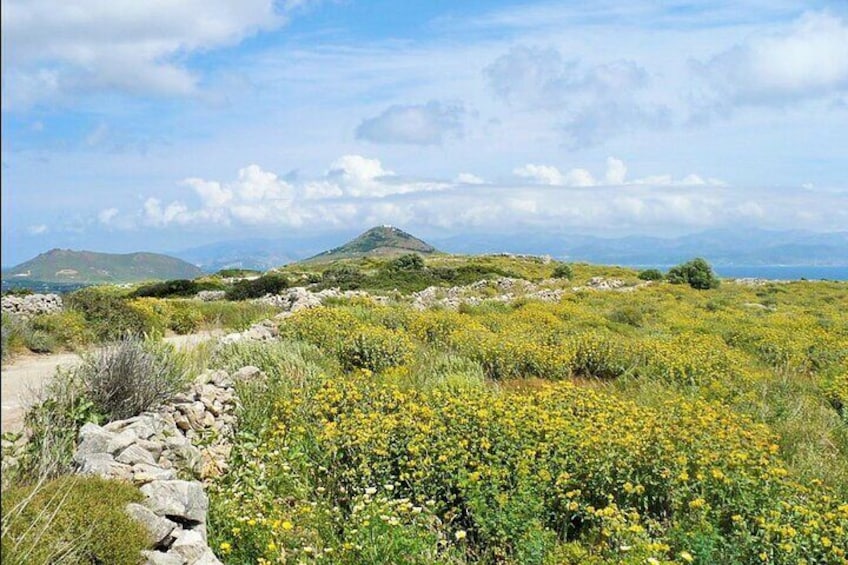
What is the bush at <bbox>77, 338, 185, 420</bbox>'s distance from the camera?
323 inches

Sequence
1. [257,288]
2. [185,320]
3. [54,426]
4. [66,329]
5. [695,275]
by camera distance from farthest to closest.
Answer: [695,275] → [257,288] → [185,320] → [66,329] → [54,426]

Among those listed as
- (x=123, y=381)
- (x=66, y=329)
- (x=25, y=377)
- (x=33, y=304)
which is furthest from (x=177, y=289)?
(x=123, y=381)

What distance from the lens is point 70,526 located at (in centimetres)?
458

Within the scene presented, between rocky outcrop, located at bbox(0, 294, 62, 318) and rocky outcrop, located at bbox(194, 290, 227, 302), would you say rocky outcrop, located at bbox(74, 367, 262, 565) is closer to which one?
rocky outcrop, located at bbox(0, 294, 62, 318)

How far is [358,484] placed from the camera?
281 inches

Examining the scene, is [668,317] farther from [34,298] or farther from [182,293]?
[182,293]

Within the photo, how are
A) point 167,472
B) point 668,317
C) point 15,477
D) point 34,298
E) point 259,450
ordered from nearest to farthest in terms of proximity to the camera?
point 15,477 → point 167,472 → point 259,450 → point 34,298 → point 668,317

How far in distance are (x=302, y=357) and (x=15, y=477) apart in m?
6.69

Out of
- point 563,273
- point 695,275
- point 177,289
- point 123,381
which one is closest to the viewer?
point 123,381

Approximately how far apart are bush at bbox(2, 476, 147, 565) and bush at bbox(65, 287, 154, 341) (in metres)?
12.7

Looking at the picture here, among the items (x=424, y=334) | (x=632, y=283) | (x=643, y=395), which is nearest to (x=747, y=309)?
(x=632, y=283)

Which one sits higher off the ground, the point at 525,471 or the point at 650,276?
the point at 650,276

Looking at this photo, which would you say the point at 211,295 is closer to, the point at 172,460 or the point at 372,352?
the point at 372,352

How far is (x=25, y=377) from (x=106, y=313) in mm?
7303
